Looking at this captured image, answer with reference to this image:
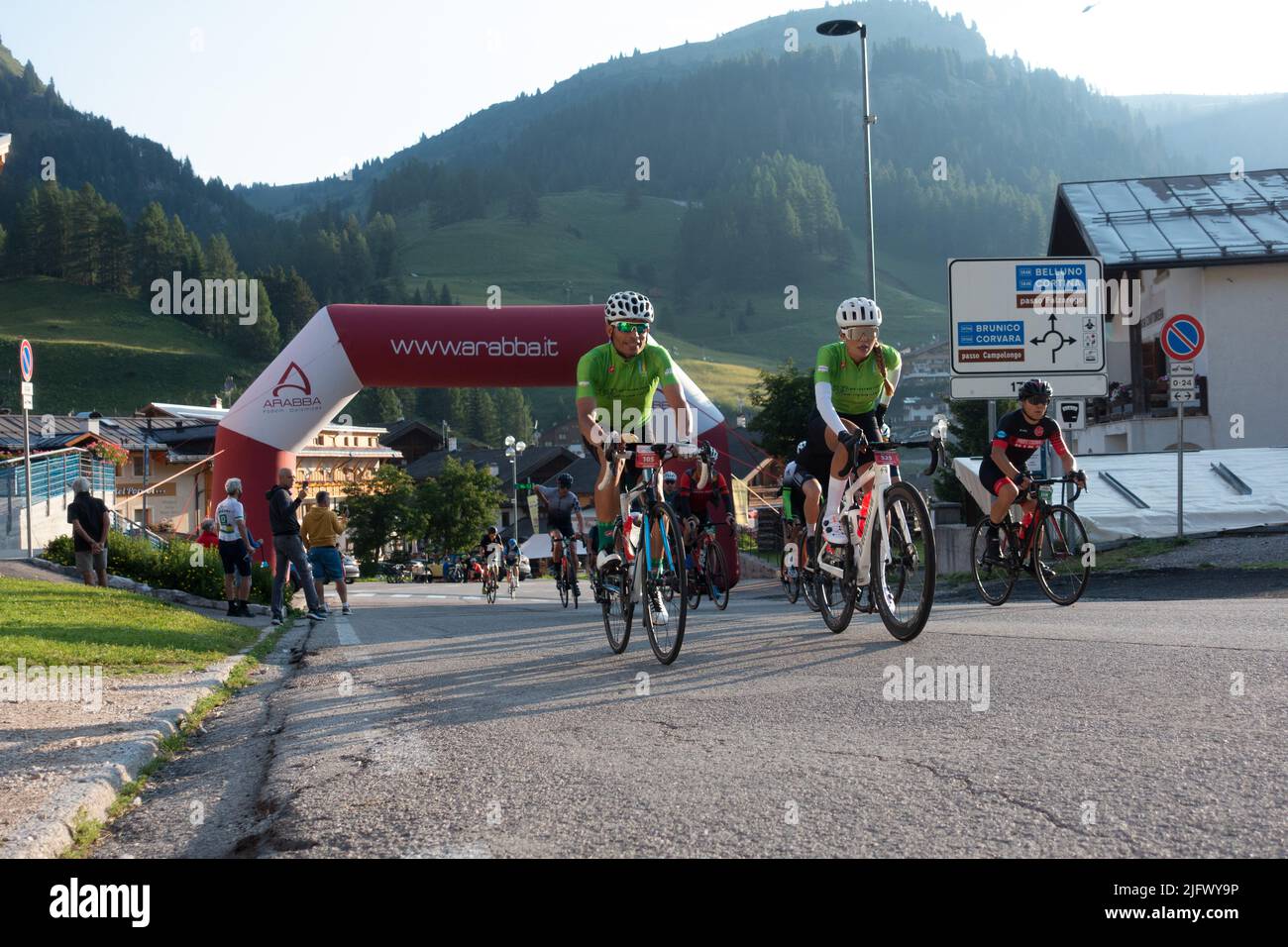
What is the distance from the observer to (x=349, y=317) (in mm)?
21734

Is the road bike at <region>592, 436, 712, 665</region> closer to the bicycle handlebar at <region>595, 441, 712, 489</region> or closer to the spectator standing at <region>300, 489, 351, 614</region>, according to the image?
the bicycle handlebar at <region>595, 441, 712, 489</region>

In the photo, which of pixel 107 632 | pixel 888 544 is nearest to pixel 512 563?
pixel 107 632

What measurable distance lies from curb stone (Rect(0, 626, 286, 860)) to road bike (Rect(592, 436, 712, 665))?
2.60 metres

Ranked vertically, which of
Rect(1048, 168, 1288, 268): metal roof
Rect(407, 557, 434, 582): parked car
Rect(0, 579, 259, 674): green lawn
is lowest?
Rect(407, 557, 434, 582): parked car

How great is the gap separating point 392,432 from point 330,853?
131m

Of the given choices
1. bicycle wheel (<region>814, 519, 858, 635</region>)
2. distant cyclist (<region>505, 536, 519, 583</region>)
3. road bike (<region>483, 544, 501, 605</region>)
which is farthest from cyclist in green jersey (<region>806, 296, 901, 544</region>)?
distant cyclist (<region>505, 536, 519, 583</region>)

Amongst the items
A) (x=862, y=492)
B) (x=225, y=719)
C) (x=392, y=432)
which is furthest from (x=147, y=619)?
(x=392, y=432)

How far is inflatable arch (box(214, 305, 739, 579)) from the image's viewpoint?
69.8 ft

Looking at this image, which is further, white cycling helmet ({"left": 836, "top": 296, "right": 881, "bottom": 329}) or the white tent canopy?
the white tent canopy

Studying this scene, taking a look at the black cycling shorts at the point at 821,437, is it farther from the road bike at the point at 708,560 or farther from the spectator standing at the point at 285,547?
the spectator standing at the point at 285,547

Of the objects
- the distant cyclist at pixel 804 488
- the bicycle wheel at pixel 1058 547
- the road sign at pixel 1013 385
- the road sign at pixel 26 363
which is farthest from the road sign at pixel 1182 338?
the road sign at pixel 26 363

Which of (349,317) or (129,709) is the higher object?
(349,317)
